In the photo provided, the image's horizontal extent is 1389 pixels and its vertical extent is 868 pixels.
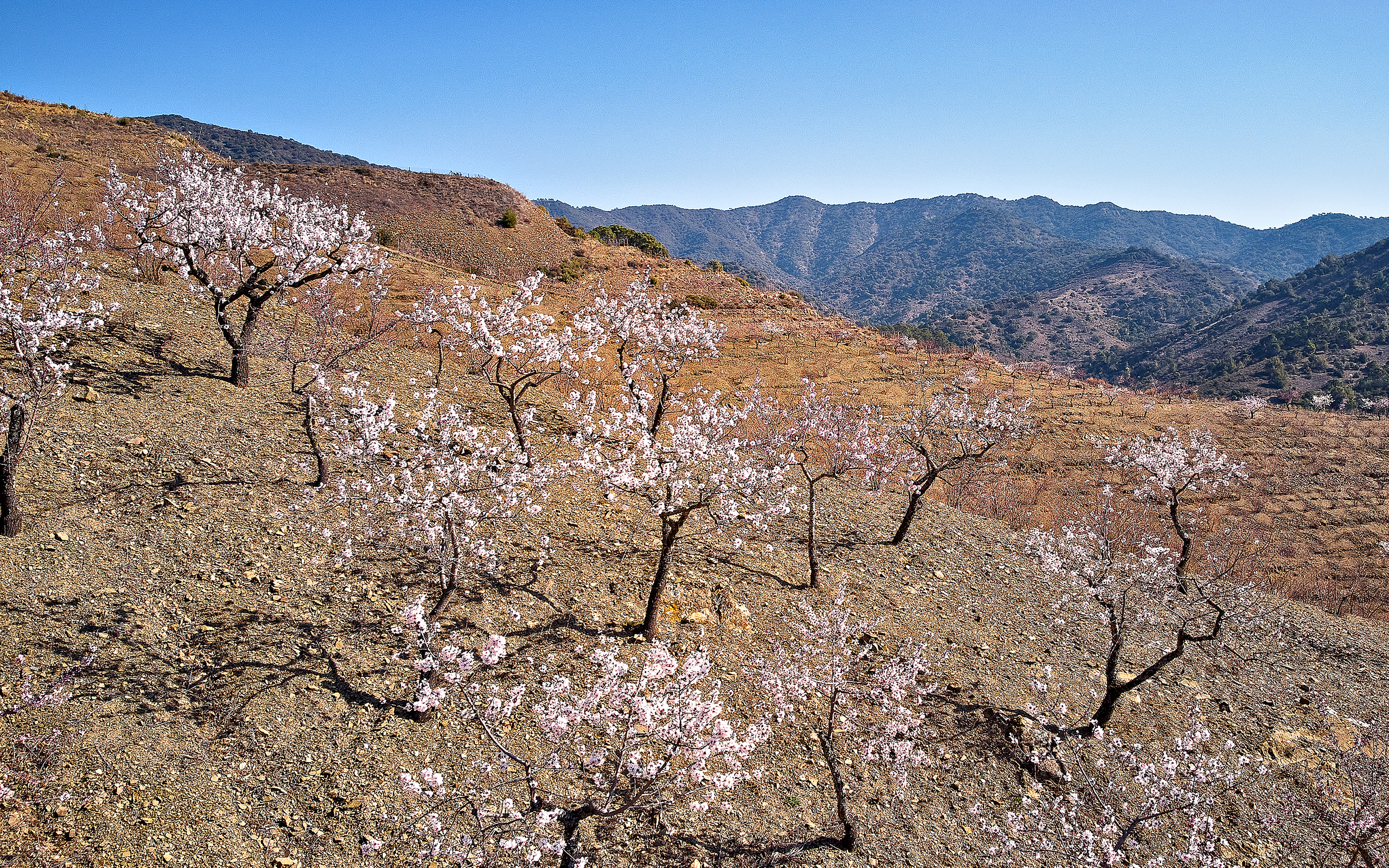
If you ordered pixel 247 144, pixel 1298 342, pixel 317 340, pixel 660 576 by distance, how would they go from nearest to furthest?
pixel 660 576, pixel 317 340, pixel 1298 342, pixel 247 144

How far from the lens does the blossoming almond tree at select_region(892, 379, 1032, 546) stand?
58.0 feet

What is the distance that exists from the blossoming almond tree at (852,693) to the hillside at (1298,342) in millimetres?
72761

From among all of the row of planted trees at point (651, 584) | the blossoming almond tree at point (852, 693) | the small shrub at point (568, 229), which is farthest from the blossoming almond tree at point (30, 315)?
the small shrub at point (568, 229)

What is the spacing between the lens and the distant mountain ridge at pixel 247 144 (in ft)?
463

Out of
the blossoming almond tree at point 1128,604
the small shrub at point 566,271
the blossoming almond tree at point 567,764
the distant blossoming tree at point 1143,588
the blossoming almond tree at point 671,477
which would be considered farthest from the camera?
the small shrub at point 566,271

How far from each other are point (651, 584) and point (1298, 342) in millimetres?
124275

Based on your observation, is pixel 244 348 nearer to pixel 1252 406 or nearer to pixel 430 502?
pixel 430 502

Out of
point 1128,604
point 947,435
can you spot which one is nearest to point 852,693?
point 1128,604

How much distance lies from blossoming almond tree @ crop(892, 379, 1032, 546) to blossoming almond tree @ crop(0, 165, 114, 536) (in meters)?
18.6

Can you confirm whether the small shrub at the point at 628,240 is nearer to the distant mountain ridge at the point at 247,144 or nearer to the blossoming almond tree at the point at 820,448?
the blossoming almond tree at the point at 820,448

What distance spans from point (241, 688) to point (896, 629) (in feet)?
39.4

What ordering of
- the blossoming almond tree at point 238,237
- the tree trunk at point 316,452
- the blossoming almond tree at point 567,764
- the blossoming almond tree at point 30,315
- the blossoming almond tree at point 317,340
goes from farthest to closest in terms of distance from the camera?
the blossoming almond tree at point 238,237, the blossoming almond tree at point 317,340, the tree trunk at point 316,452, the blossoming almond tree at point 30,315, the blossoming almond tree at point 567,764

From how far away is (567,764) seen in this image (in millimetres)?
8648

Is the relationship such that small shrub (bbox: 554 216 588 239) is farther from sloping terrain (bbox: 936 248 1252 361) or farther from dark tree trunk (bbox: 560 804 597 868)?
sloping terrain (bbox: 936 248 1252 361)
